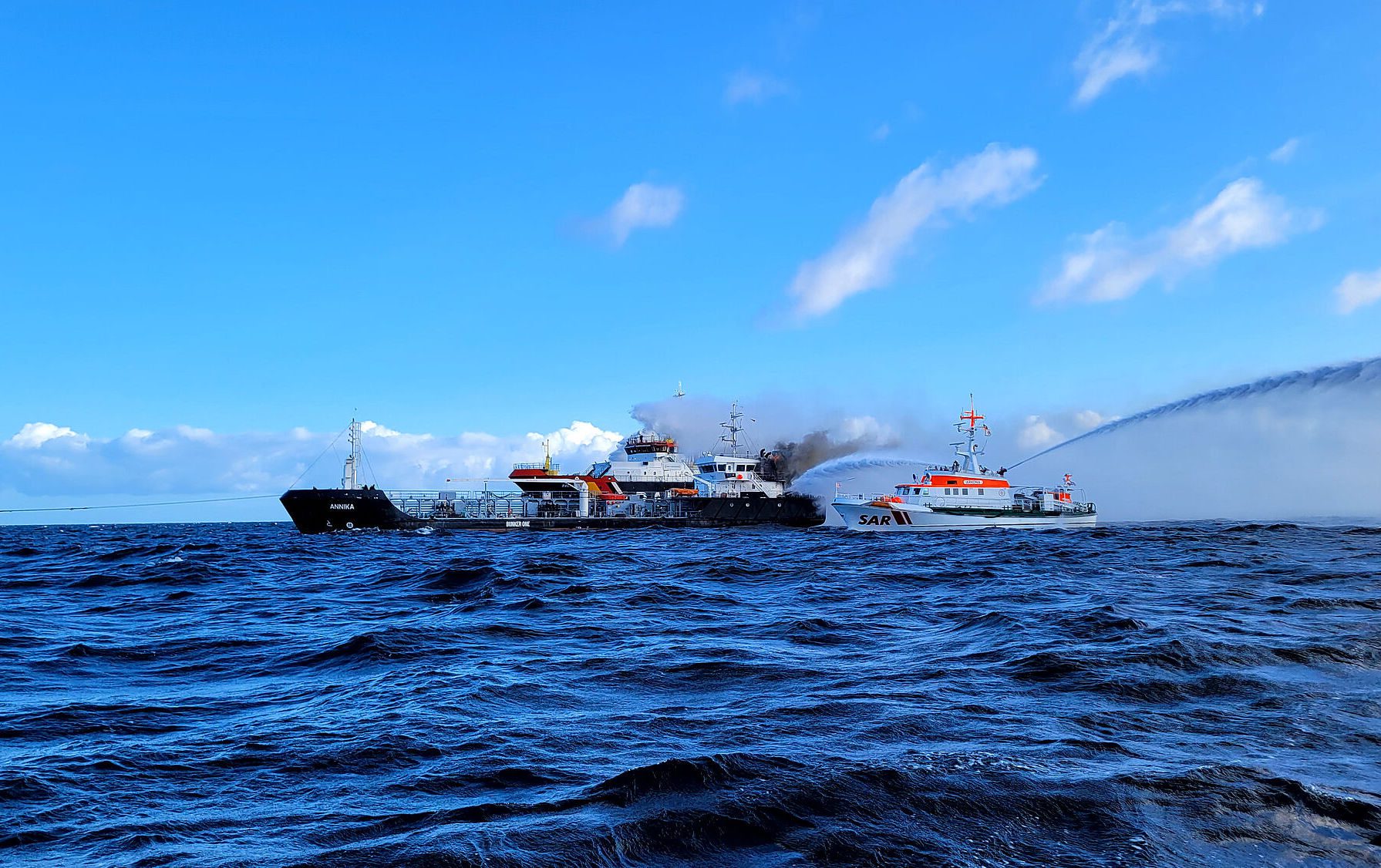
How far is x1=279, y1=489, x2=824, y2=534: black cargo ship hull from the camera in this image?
219 feet

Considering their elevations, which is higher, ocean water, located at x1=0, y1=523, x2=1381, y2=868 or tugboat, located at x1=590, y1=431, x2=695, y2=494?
tugboat, located at x1=590, y1=431, x2=695, y2=494

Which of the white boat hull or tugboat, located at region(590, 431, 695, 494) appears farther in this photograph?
tugboat, located at region(590, 431, 695, 494)

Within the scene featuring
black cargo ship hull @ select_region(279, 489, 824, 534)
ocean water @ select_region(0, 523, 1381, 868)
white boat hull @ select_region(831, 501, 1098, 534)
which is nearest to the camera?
ocean water @ select_region(0, 523, 1381, 868)

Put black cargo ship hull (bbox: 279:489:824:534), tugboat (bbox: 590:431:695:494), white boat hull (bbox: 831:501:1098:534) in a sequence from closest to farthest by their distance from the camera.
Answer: white boat hull (bbox: 831:501:1098:534) < black cargo ship hull (bbox: 279:489:824:534) < tugboat (bbox: 590:431:695:494)

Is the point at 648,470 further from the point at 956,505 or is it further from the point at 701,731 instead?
the point at 701,731

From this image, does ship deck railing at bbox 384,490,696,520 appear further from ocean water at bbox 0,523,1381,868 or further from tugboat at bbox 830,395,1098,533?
ocean water at bbox 0,523,1381,868

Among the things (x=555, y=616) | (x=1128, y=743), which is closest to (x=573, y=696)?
(x=1128, y=743)

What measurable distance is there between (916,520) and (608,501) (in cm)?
3209

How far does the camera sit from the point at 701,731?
8242 millimetres

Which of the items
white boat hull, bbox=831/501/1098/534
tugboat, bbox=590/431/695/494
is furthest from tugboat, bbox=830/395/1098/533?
tugboat, bbox=590/431/695/494

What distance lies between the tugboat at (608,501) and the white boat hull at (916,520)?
16814 mm

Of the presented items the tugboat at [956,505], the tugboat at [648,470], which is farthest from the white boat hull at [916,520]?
the tugboat at [648,470]

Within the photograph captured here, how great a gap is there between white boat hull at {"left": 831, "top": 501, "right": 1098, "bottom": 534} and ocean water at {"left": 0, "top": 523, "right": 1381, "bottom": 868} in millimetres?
39653

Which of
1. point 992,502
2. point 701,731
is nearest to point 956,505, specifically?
point 992,502
